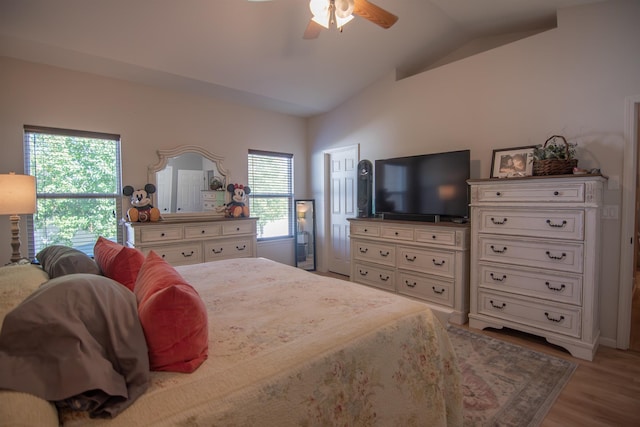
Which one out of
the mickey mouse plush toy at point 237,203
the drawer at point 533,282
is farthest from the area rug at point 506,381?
the mickey mouse plush toy at point 237,203

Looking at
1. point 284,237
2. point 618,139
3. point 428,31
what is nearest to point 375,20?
point 428,31

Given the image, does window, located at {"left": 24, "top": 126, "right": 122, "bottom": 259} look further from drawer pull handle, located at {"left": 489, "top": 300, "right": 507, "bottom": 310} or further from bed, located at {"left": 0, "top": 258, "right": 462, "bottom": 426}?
drawer pull handle, located at {"left": 489, "top": 300, "right": 507, "bottom": 310}

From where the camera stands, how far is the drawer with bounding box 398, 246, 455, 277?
10.5 ft

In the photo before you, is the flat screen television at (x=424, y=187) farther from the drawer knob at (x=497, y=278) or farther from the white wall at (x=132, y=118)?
the white wall at (x=132, y=118)

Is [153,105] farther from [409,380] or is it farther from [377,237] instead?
[409,380]

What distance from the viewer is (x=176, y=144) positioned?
3949mm

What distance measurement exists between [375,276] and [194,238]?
2.23 metres

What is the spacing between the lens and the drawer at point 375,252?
3.71m

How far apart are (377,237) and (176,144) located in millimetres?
2777

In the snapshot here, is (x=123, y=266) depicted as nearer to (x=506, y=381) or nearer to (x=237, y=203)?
(x=506, y=381)

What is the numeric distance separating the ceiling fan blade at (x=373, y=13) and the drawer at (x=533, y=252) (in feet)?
6.60

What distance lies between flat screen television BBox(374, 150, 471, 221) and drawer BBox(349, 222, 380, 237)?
292mm

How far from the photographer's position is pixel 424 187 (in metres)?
3.58

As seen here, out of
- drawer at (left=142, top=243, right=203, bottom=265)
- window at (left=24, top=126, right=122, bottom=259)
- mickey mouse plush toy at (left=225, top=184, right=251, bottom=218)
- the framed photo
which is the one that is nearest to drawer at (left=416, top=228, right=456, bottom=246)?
the framed photo
